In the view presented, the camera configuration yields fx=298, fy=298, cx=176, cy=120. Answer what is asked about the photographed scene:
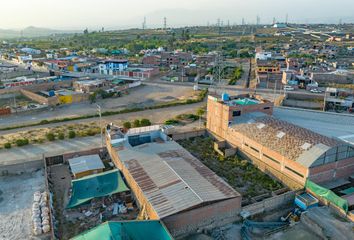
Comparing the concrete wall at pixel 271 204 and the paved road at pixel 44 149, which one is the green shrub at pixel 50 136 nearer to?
the paved road at pixel 44 149

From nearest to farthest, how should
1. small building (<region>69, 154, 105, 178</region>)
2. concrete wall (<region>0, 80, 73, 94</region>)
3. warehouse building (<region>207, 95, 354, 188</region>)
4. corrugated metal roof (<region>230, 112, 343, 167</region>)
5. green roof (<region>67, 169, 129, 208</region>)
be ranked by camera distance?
green roof (<region>67, 169, 129, 208</region>) → warehouse building (<region>207, 95, 354, 188</region>) → corrugated metal roof (<region>230, 112, 343, 167</region>) → small building (<region>69, 154, 105, 178</region>) → concrete wall (<region>0, 80, 73, 94</region>)

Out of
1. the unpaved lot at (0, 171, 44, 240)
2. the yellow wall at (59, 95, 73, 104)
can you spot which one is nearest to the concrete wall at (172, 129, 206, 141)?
the unpaved lot at (0, 171, 44, 240)

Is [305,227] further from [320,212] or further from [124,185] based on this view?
[124,185]

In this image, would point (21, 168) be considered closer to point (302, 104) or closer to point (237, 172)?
point (237, 172)

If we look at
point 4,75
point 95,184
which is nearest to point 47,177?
point 95,184

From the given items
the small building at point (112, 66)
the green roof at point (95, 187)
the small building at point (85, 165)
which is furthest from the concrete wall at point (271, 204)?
the small building at point (112, 66)

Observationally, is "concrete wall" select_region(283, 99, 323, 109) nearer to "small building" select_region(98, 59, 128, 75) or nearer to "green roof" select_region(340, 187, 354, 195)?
"green roof" select_region(340, 187, 354, 195)

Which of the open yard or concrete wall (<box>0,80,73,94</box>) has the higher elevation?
concrete wall (<box>0,80,73,94</box>)
